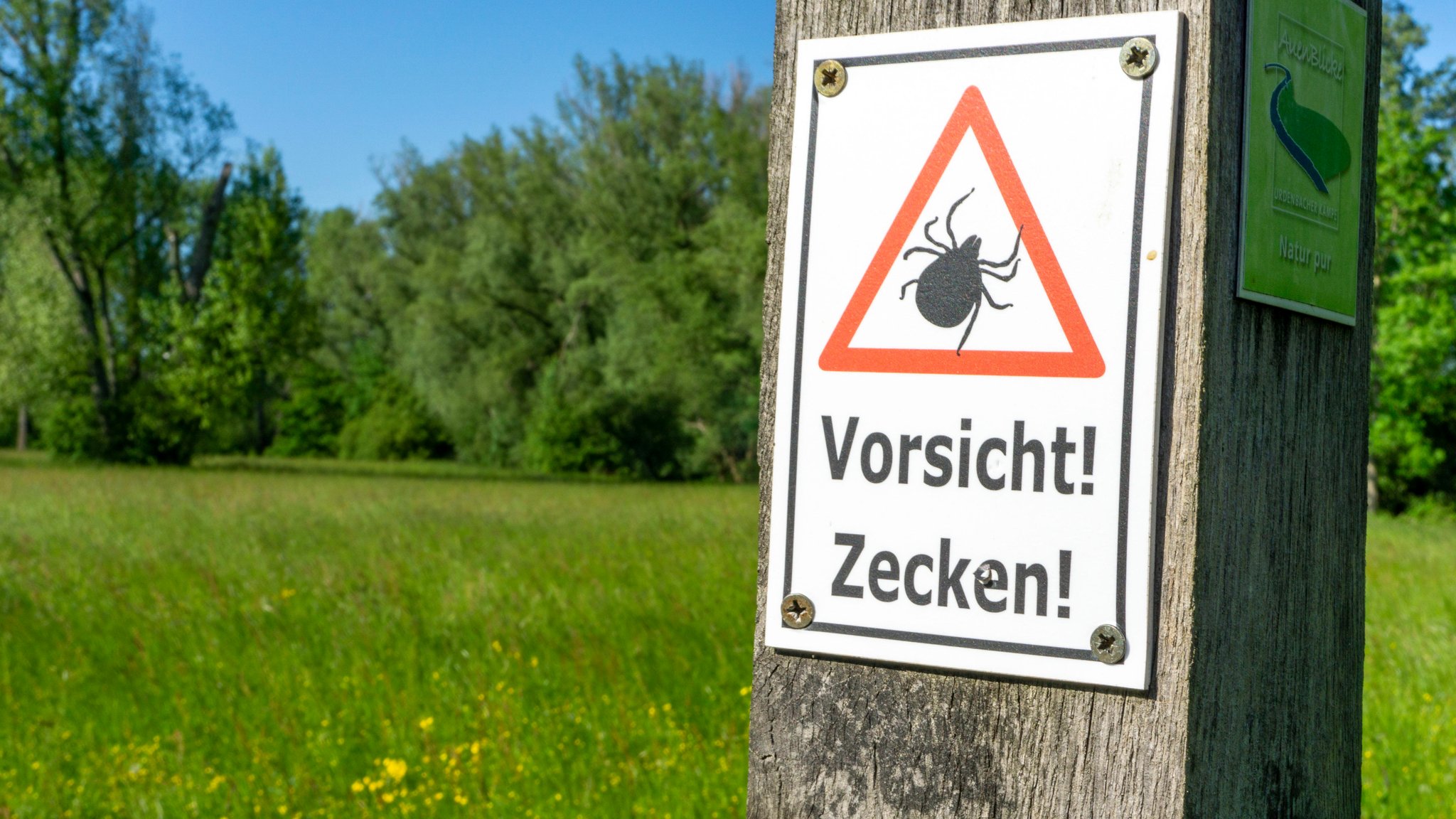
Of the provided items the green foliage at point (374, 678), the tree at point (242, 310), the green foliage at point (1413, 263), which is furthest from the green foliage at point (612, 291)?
the green foliage at point (374, 678)

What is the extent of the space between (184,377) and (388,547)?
24.4m

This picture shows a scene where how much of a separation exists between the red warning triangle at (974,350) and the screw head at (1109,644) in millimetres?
221

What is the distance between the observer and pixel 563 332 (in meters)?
40.7

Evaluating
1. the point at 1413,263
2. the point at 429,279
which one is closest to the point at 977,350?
the point at 1413,263

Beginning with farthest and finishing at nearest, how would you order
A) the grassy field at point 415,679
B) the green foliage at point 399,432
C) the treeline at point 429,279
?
the green foliage at point 399,432
the treeline at point 429,279
the grassy field at point 415,679

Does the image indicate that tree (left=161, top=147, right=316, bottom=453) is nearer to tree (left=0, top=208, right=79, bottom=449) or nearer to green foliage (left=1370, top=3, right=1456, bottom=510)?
tree (left=0, top=208, right=79, bottom=449)

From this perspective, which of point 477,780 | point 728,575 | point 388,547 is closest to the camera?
point 477,780

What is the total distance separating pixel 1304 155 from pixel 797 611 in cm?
67

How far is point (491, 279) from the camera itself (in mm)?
39438

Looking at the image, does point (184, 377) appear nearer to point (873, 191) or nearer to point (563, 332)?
point (563, 332)

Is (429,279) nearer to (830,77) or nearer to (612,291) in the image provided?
(612,291)

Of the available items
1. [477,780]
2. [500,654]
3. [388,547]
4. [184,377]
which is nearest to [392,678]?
[500,654]

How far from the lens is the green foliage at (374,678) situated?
13.1 ft

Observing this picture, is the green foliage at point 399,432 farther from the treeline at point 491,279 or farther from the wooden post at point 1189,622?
the wooden post at point 1189,622
